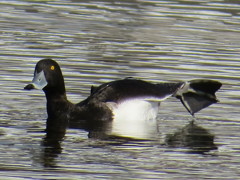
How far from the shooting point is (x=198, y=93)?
14.8 metres

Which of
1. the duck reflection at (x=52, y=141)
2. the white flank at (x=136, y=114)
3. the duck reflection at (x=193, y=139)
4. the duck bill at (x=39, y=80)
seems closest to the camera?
the duck reflection at (x=52, y=141)

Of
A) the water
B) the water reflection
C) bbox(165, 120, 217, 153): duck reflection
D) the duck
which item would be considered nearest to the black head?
the duck

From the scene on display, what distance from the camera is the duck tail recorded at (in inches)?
572

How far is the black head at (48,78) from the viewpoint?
1405 cm

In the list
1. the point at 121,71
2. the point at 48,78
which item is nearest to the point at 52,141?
the point at 48,78

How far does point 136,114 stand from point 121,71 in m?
3.26

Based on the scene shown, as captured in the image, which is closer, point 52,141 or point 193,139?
point 52,141

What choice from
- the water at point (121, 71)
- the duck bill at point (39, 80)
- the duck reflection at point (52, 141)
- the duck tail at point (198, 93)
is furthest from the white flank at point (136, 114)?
the duck bill at point (39, 80)

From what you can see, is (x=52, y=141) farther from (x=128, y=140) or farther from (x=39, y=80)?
(x=39, y=80)

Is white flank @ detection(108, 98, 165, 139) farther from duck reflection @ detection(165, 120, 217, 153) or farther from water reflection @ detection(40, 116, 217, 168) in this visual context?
duck reflection @ detection(165, 120, 217, 153)

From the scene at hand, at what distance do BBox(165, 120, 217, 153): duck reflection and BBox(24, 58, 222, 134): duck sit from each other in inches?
26.1

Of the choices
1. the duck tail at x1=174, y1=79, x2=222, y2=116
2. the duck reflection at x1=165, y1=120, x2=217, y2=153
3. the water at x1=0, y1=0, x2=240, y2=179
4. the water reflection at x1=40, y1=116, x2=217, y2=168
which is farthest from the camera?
the duck tail at x1=174, y1=79, x2=222, y2=116

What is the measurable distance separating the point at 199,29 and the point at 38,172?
12.5 m

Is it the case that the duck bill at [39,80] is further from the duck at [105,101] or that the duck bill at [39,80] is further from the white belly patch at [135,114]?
the white belly patch at [135,114]
